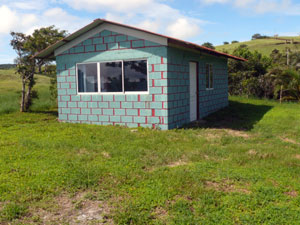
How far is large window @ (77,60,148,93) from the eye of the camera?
9.64 meters

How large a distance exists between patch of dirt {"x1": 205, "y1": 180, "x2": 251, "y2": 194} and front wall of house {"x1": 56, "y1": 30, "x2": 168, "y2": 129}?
4574 mm

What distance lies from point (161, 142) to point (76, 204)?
3.80m

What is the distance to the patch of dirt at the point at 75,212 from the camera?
12.0 feet

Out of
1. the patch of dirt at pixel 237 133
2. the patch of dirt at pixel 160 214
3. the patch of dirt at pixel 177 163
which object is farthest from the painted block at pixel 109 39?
the patch of dirt at pixel 160 214

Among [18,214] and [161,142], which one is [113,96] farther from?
[18,214]

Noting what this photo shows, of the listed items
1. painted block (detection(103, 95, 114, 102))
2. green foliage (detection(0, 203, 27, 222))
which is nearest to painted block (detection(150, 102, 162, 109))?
painted block (detection(103, 95, 114, 102))

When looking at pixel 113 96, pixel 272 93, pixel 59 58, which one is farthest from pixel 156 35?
pixel 272 93

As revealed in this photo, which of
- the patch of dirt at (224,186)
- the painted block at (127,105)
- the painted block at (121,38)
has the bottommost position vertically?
the patch of dirt at (224,186)

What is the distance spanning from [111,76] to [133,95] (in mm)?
1113

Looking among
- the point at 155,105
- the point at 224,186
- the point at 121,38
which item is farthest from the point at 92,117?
the point at 224,186

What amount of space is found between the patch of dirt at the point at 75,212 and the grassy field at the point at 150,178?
0.04 ft

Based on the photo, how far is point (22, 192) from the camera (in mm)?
4430

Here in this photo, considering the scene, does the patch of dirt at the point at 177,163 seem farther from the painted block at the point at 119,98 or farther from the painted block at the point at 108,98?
the painted block at the point at 108,98

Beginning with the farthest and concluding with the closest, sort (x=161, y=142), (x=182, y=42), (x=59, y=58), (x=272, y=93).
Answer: (x=272, y=93), (x=59, y=58), (x=182, y=42), (x=161, y=142)
